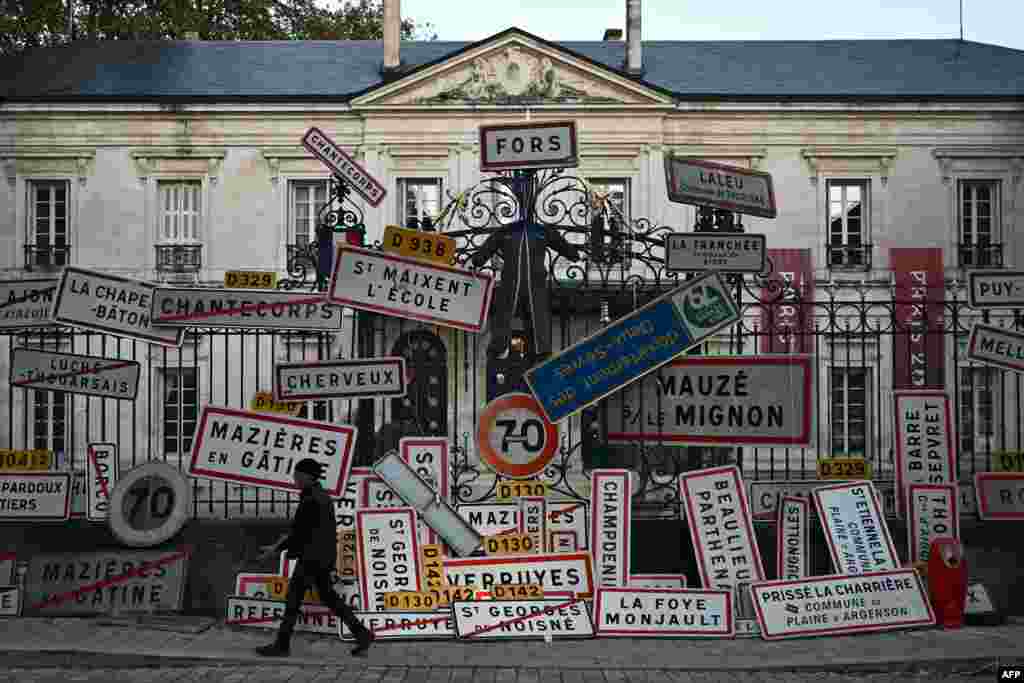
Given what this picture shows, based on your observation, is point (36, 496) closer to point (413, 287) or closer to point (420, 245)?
point (413, 287)

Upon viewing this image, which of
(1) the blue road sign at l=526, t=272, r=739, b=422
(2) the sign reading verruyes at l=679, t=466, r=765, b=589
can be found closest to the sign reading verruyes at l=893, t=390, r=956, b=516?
(2) the sign reading verruyes at l=679, t=466, r=765, b=589

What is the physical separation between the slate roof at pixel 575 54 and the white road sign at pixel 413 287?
19.0 m

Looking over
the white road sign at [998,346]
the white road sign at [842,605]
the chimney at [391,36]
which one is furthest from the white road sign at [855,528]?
the chimney at [391,36]

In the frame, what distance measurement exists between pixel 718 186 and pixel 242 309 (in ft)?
13.6

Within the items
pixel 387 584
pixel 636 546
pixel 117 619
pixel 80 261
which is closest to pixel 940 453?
pixel 636 546

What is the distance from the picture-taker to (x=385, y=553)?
1088cm

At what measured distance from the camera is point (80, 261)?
97.8ft

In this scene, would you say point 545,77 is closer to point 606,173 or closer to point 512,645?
point 606,173

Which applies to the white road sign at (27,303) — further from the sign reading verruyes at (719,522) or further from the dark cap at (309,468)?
the sign reading verruyes at (719,522)

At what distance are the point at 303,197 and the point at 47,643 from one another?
20837 mm

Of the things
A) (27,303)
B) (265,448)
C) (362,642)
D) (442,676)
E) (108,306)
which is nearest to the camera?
(442,676)

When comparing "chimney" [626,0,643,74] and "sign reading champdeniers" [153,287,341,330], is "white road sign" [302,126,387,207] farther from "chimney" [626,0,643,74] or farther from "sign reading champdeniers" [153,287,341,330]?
"chimney" [626,0,643,74]

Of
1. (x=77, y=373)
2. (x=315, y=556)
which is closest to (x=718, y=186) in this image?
(x=315, y=556)

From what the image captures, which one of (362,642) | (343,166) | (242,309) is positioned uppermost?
(343,166)
